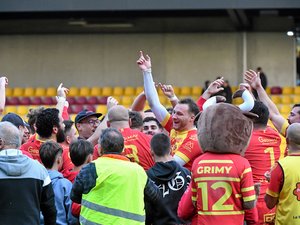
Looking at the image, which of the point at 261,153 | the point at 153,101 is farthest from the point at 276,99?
the point at 261,153

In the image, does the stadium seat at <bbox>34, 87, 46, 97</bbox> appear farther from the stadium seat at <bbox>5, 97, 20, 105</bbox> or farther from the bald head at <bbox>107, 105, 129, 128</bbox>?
the bald head at <bbox>107, 105, 129, 128</bbox>

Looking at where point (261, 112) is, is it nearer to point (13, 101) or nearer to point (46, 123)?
point (46, 123)

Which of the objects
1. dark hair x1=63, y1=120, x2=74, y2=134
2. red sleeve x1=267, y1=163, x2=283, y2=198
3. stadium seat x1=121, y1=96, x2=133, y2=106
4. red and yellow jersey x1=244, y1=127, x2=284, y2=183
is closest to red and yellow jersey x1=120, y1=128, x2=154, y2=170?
dark hair x1=63, y1=120, x2=74, y2=134

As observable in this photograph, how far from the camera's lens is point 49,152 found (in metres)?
7.95

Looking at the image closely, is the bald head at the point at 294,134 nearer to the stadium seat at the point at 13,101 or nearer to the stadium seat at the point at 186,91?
the stadium seat at the point at 186,91

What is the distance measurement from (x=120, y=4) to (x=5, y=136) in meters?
15.9

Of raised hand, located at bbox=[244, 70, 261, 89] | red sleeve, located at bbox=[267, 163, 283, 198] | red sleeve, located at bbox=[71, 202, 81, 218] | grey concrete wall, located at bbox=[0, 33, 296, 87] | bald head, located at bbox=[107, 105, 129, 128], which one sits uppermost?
grey concrete wall, located at bbox=[0, 33, 296, 87]

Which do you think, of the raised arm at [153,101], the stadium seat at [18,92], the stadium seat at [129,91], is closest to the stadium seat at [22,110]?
the stadium seat at [18,92]

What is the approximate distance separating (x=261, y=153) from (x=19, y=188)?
250cm

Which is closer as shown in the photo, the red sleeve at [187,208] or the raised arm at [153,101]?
the red sleeve at [187,208]

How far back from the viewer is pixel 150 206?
7.80 m

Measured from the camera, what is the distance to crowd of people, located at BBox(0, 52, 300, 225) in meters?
6.78

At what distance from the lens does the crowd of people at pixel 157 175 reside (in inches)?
267

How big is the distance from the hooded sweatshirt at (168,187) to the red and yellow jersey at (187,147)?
40cm
